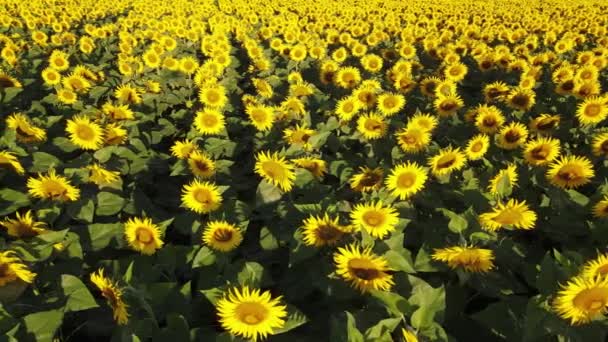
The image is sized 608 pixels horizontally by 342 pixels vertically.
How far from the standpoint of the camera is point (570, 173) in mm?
4664

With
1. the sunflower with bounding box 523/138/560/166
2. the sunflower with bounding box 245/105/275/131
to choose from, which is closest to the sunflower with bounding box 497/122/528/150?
the sunflower with bounding box 523/138/560/166

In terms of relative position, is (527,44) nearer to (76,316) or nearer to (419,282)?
(419,282)

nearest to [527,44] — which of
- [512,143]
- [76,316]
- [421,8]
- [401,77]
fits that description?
[401,77]

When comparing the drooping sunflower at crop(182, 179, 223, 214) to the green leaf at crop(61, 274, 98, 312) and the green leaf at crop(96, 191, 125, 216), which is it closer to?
the green leaf at crop(96, 191, 125, 216)

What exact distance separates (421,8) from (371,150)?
17610mm

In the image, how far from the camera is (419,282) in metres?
3.23

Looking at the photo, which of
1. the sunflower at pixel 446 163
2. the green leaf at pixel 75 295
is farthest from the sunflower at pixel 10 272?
the sunflower at pixel 446 163

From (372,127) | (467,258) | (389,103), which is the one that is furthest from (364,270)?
(389,103)

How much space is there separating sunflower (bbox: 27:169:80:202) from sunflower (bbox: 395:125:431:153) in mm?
3714

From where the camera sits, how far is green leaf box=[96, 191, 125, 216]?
4.59 meters

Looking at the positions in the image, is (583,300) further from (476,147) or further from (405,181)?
(476,147)

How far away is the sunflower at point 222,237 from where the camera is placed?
3.88 metres

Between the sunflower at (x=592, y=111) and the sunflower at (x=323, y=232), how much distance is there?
15.1 feet

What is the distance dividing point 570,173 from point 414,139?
1.69m
